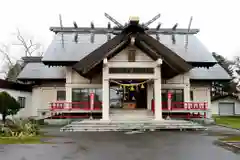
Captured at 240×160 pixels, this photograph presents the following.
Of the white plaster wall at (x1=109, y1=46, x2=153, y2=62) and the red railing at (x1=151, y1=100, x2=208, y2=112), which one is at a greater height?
the white plaster wall at (x1=109, y1=46, x2=153, y2=62)

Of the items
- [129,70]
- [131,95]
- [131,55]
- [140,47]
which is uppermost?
[140,47]

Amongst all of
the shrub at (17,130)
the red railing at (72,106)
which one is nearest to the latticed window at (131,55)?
the red railing at (72,106)

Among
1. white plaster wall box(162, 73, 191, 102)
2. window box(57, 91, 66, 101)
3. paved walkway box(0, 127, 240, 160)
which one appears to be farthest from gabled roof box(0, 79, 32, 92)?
paved walkway box(0, 127, 240, 160)

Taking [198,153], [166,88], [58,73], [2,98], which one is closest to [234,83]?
[166,88]

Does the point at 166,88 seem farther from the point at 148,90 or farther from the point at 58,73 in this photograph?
the point at 58,73

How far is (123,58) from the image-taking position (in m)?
19.7

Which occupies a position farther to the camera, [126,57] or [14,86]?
[14,86]

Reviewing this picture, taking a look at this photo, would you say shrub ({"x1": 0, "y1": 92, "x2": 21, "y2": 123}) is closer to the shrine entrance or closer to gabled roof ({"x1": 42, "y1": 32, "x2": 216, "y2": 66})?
gabled roof ({"x1": 42, "y1": 32, "x2": 216, "y2": 66})

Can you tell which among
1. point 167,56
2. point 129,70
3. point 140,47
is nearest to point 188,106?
point 167,56

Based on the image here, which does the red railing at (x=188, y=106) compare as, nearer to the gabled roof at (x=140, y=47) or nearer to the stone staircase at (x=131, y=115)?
the stone staircase at (x=131, y=115)

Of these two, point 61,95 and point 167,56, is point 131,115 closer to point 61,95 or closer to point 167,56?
point 167,56

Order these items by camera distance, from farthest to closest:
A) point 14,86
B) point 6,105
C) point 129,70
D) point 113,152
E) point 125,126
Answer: point 14,86 → point 6,105 → point 129,70 → point 125,126 → point 113,152

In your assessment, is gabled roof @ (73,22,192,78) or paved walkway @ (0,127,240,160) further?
gabled roof @ (73,22,192,78)

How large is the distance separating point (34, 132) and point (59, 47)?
40.3 ft
